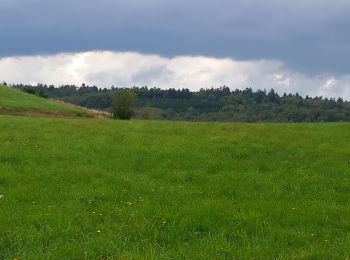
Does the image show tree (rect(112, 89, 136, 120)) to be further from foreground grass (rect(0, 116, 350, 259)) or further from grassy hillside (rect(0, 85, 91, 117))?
foreground grass (rect(0, 116, 350, 259))

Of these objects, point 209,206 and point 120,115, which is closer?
point 209,206

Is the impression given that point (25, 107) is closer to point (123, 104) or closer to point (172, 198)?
point (123, 104)

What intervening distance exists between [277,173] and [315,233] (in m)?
6.47

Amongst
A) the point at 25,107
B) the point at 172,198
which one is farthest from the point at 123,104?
the point at 172,198

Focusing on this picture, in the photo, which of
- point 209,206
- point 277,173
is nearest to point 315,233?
point 209,206

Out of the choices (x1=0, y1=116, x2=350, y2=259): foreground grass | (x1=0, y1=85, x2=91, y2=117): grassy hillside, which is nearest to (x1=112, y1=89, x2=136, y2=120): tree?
(x1=0, y1=85, x2=91, y2=117): grassy hillside

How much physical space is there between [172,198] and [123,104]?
84.9 m

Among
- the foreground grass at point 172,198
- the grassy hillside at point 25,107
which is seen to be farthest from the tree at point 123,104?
the foreground grass at point 172,198

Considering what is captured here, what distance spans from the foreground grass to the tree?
6946 cm

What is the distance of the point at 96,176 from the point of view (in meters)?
15.8

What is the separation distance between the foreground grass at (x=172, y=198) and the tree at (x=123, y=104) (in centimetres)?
6946

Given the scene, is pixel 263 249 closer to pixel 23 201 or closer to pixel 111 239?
pixel 111 239

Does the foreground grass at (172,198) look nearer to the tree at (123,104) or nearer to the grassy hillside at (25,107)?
the grassy hillside at (25,107)

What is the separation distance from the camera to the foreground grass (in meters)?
9.57
